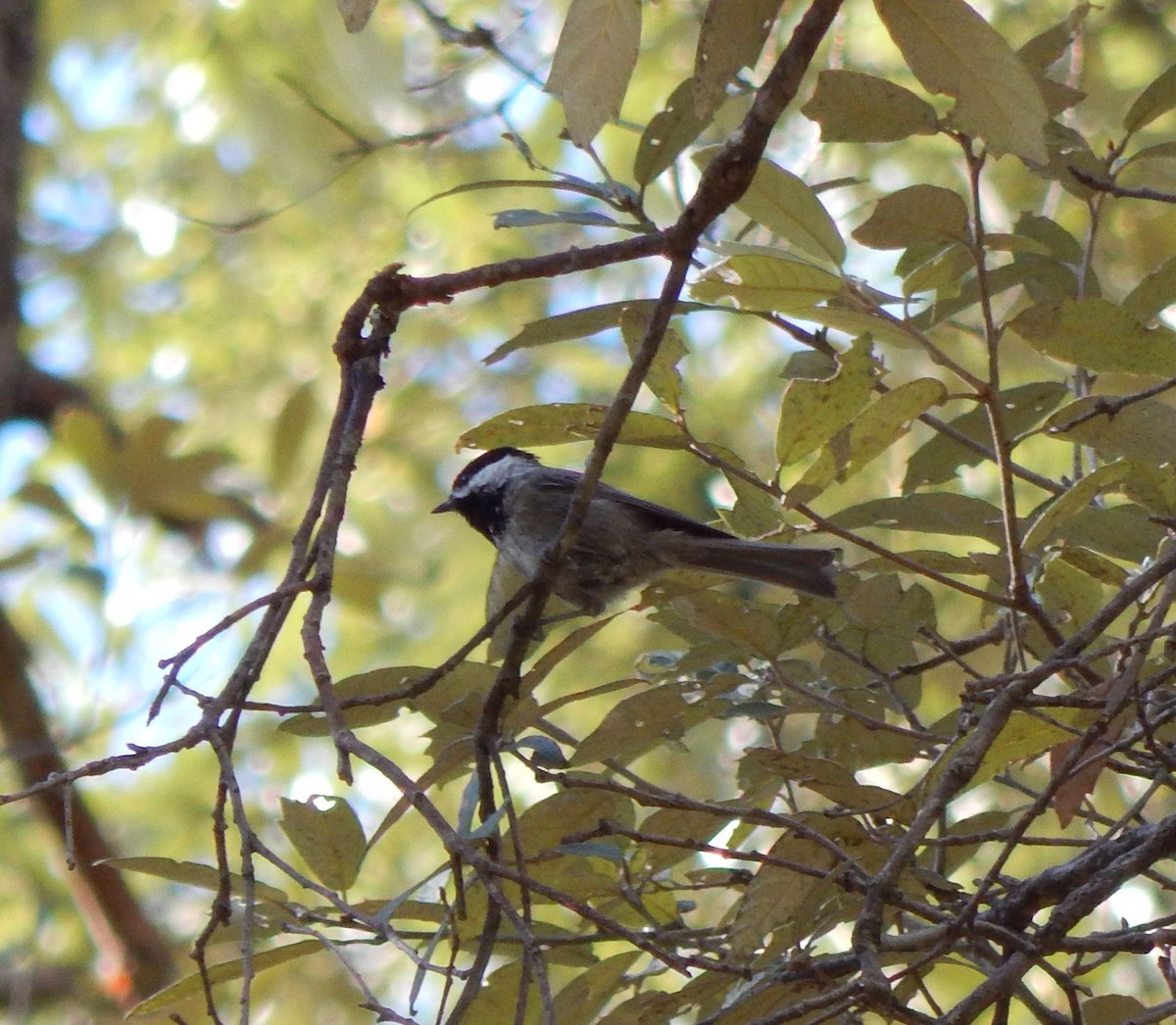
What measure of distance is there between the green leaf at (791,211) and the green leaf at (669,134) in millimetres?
254

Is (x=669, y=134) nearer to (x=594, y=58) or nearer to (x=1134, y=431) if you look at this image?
(x=594, y=58)

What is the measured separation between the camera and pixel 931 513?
229 cm

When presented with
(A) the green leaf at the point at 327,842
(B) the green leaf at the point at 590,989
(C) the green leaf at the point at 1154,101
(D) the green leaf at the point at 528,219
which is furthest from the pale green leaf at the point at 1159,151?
(A) the green leaf at the point at 327,842

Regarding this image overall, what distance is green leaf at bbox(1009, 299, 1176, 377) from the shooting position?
6.66ft

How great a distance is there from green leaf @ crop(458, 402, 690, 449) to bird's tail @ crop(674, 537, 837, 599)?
12.6 inches

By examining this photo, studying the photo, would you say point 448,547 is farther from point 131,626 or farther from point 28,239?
point 28,239

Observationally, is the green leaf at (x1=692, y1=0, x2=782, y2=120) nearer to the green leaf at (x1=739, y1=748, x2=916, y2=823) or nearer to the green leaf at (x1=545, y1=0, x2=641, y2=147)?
the green leaf at (x1=545, y1=0, x2=641, y2=147)

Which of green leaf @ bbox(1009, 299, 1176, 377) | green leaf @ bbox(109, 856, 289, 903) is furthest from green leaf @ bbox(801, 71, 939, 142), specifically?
green leaf @ bbox(109, 856, 289, 903)

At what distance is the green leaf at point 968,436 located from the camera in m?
2.56

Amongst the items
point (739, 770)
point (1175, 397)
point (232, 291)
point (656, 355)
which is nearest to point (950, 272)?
point (656, 355)

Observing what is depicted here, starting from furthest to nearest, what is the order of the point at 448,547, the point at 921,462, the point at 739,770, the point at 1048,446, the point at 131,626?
the point at 448,547
the point at 1048,446
the point at 131,626
the point at 921,462
the point at 739,770

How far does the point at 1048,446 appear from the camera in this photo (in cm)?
511

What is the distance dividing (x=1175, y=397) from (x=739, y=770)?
231 cm

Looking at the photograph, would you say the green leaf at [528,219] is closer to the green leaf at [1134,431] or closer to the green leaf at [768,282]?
the green leaf at [768,282]
